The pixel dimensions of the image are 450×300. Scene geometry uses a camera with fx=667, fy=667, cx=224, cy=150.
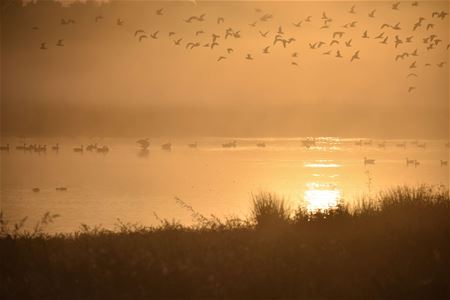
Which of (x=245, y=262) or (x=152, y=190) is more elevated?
(x=152, y=190)

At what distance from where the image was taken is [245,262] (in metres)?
11.7

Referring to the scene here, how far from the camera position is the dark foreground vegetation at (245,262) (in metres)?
10.6

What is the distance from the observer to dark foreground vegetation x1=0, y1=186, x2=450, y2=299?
10.6m

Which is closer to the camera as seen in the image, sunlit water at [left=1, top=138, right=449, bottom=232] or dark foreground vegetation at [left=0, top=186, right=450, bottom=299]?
dark foreground vegetation at [left=0, top=186, right=450, bottom=299]

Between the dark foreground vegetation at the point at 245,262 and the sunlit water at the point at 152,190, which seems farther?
the sunlit water at the point at 152,190

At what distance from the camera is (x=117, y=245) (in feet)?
42.5

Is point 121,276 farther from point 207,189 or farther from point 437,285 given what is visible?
point 207,189

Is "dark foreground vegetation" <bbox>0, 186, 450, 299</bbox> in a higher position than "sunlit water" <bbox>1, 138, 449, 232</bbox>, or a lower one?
lower

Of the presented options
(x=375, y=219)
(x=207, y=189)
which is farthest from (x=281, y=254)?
(x=207, y=189)

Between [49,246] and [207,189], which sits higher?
[207,189]

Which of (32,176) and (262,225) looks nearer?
(262,225)

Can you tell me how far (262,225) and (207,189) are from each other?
56170 millimetres

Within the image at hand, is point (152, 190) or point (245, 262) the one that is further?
point (152, 190)

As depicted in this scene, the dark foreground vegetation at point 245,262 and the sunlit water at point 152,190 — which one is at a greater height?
Result: the sunlit water at point 152,190
